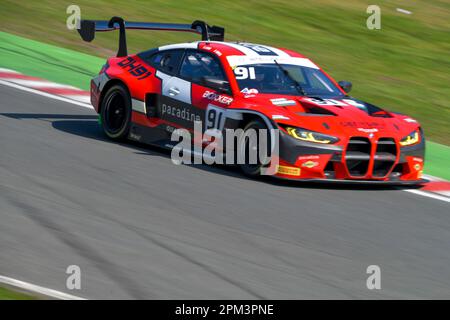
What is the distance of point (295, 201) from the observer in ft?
28.5

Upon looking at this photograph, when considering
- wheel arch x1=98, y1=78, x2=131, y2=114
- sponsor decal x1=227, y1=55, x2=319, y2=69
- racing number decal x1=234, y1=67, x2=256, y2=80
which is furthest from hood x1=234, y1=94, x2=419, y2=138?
wheel arch x1=98, y1=78, x2=131, y2=114

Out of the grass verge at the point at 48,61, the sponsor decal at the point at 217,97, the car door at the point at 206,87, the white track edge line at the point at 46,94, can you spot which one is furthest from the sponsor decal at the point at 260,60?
the white track edge line at the point at 46,94

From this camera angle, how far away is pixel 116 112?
1112 cm

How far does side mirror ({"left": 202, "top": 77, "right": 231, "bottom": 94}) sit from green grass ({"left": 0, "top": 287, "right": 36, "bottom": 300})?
4500 millimetres

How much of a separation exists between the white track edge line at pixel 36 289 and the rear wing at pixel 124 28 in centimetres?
589

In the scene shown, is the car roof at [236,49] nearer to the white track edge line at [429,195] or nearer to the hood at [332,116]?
the hood at [332,116]

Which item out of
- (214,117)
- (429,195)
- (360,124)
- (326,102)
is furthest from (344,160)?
(214,117)

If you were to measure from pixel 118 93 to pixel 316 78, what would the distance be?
231 centimetres

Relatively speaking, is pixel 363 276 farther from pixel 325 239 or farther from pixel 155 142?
pixel 155 142

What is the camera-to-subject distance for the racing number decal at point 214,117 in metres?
9.69

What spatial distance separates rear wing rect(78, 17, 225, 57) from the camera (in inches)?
449

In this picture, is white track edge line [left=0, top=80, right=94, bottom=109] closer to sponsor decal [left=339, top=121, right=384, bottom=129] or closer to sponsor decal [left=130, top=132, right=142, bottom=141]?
sponsor decal [left=130, top=132, right=142, bottom=141]

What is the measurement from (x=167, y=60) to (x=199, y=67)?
1.84 ft

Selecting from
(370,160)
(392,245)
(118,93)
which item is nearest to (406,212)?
(370,160)
